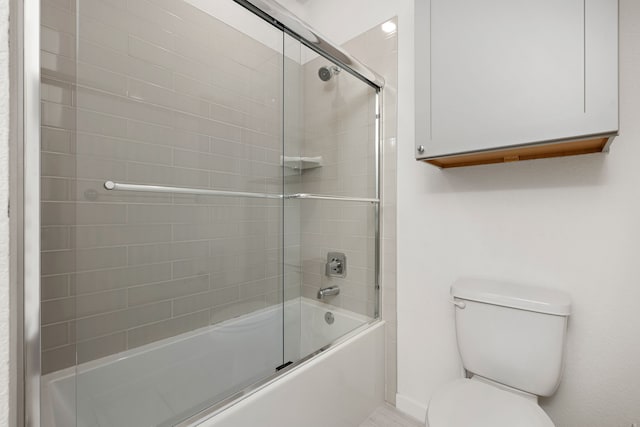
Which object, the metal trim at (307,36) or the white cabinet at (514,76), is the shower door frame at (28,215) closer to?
the metal trim at (307,36)

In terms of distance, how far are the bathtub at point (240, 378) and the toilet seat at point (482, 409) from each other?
471 mm

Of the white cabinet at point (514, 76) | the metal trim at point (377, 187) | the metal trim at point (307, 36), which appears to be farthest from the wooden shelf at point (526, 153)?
the metal trim at point (307, 36)

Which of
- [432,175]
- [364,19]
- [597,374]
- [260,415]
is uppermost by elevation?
[364,19]

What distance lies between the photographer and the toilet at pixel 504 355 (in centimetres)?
97

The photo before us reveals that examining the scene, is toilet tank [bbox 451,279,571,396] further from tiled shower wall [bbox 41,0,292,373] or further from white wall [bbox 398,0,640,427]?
tiled shower wall [bbox 41,0,292,373]

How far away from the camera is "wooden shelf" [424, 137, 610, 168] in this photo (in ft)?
3.28

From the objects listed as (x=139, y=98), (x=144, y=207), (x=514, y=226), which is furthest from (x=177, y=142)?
(x=514, y=226)

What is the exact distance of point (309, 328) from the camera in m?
1.48

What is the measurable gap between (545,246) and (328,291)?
1014mm

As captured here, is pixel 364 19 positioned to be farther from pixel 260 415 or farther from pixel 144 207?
pixel 260 415

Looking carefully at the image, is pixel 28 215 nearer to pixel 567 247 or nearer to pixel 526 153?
pixel 526 153

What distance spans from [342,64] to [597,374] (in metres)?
1.68

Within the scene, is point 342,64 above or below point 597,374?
above
